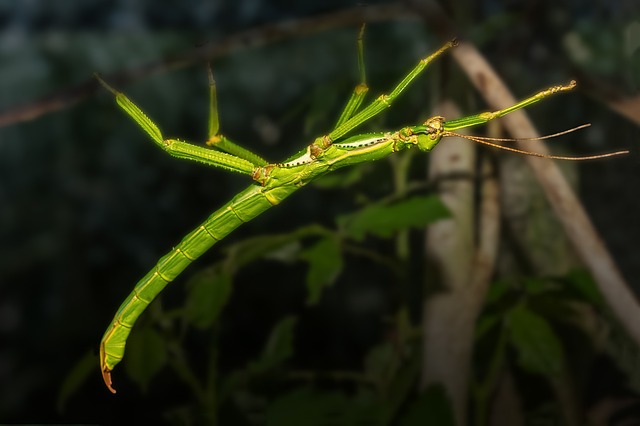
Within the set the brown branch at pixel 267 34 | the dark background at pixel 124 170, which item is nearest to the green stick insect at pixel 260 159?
the brown branch at pixel 267 34

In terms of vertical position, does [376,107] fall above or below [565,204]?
above

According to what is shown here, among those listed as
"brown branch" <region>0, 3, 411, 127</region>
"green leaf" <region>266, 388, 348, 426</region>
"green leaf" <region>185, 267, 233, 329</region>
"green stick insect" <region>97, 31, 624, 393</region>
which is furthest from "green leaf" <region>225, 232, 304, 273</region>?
"brown branch" <region>0, 3, 411, 127</region>

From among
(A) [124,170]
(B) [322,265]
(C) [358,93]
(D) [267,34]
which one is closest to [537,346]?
(B) [322,265]

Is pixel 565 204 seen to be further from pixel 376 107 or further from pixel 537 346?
pixel 376 107

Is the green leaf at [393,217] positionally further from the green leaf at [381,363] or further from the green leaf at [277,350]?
the green leaf at [381,363]

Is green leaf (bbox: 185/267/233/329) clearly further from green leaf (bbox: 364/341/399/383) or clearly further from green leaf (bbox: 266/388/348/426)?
green leaf (bbox: 364/341/399/383)
